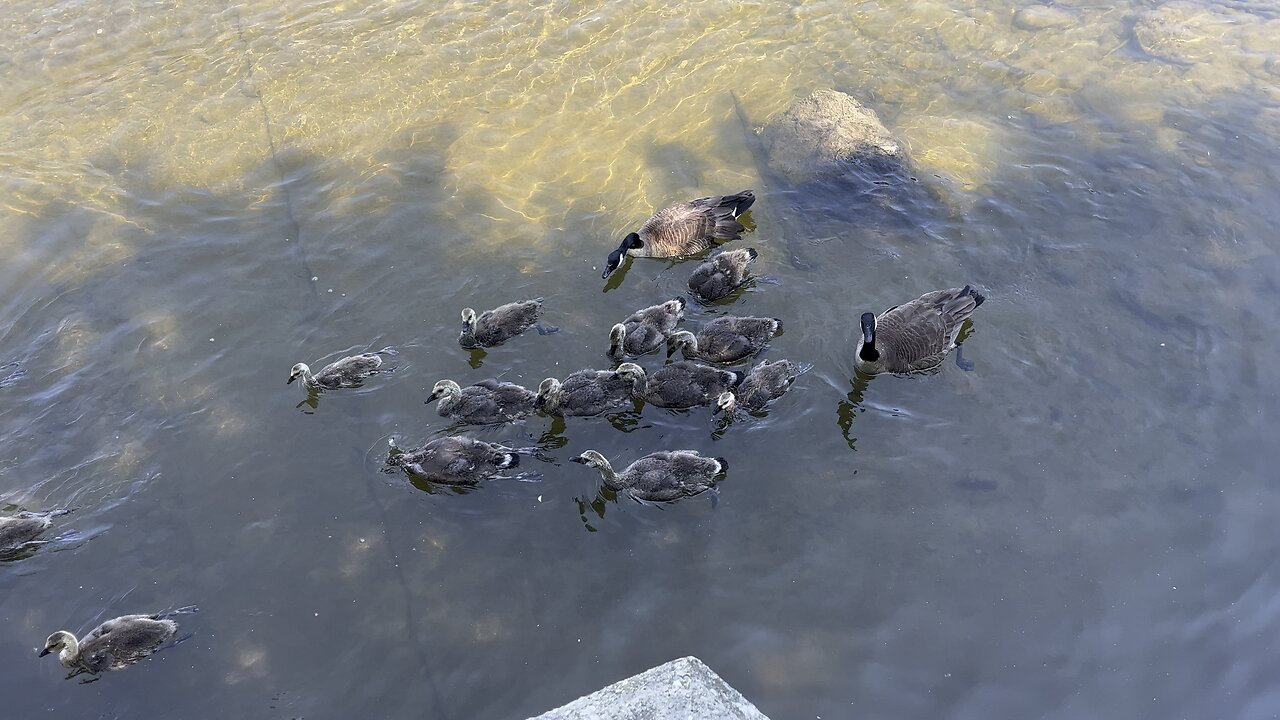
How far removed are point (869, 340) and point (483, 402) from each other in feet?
13.0

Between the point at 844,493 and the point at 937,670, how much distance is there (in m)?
1.73

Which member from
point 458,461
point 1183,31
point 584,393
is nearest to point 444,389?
point 458,461

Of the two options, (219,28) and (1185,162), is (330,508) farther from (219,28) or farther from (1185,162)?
(1185,162)

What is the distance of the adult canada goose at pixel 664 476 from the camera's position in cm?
770

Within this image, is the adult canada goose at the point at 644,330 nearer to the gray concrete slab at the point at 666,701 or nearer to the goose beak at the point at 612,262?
the goose beak at the point at 612,262

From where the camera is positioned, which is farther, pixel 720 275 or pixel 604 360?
pixel 720 275

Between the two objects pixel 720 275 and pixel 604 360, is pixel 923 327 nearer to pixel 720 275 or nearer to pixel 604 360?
pixel 720 275

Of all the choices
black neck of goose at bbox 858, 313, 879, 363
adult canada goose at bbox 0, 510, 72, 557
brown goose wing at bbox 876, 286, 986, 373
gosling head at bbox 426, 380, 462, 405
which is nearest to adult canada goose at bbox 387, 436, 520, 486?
gosling head at bbox 426, 380, 462, 405

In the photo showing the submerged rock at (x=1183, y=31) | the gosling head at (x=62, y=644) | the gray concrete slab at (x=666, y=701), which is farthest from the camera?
the submerged rock at (x=1183, y=31)

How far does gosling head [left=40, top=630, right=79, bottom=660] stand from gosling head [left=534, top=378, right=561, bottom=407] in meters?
4.25

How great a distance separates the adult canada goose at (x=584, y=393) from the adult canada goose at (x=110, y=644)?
12.4ft

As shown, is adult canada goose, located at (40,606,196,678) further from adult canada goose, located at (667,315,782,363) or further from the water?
adult canada goose, located at (667,315,782,363)

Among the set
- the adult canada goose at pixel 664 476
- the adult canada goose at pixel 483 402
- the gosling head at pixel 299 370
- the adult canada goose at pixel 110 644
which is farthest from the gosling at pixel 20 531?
the adult canada goose at pixel 664 476

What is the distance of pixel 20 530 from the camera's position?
24.3 ft
